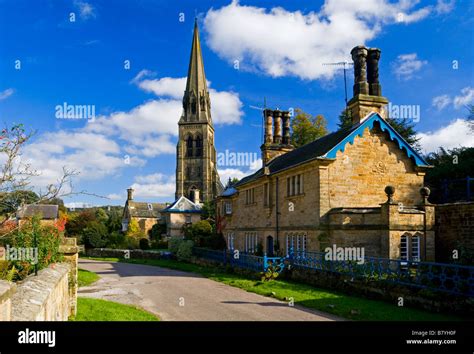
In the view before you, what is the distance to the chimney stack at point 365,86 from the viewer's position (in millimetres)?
22030

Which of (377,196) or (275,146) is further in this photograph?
(275,146)

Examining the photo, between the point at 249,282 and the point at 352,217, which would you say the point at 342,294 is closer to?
the point at 352,217

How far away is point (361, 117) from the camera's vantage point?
22.2 metres

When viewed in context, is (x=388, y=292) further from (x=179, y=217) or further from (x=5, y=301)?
(x=179, y=217)

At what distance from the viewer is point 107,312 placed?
40.8 ft

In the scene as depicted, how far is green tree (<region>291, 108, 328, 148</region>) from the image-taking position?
50.2m

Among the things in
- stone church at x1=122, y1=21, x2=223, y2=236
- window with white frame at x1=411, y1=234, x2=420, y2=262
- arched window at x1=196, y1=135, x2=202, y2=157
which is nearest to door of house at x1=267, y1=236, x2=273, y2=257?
window with white frame at x1=411, y1=234, x2=420, y2=262

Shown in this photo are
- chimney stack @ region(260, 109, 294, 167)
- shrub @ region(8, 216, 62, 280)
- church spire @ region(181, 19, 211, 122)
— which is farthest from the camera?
church spire @ region(181, 19, 211, 122)

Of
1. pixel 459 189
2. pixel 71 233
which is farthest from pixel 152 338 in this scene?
pixel 71 233

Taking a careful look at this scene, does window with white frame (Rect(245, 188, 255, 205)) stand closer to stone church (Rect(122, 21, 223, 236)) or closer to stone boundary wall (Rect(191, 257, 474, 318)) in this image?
stone boundary wall (Rect(191, 257, 474, 318))

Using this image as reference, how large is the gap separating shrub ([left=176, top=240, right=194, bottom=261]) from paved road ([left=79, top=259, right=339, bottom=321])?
42.6 ft

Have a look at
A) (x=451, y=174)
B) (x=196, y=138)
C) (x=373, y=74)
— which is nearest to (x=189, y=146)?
(x=196, y=138)

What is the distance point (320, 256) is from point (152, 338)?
16.1 meters

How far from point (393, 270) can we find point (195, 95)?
274ft
